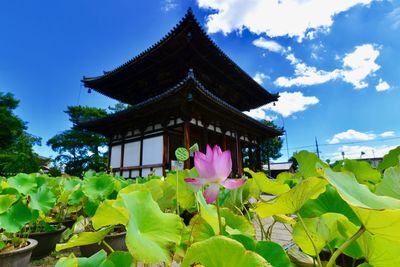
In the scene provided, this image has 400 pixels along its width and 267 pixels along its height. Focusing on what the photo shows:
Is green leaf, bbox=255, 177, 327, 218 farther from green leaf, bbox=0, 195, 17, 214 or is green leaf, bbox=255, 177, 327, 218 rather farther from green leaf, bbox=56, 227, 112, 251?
green leaf, bbox=0, 195, 17, 214

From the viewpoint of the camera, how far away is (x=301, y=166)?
1.84 feet

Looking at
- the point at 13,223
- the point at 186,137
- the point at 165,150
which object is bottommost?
the point at 13,223

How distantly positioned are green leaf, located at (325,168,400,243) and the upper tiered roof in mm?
5836

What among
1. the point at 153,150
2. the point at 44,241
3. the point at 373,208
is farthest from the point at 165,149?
the point at 373,208

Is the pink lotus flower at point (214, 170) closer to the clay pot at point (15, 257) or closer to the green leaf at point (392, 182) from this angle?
the green leaf at point (392, 182)

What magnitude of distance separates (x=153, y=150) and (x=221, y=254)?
21.4 ft

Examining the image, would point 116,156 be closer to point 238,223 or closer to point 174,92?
point 174,92


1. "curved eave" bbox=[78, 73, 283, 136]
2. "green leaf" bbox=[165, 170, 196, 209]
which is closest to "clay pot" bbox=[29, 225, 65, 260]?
"green leaf" bbox=[165, 170, 196, 209]

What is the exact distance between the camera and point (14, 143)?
12.9 m

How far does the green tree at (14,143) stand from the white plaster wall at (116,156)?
6.13 m

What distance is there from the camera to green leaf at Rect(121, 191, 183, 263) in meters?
0.30

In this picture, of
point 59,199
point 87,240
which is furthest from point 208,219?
point 59,199

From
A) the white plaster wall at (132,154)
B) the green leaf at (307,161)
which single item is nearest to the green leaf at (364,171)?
the green leaf at (307,161)

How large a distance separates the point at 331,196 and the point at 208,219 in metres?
0.19
